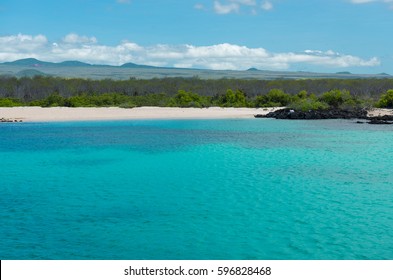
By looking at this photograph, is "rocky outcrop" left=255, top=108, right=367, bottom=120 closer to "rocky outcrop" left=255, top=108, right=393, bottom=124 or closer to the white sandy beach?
"rocky outcrop" left=255, top=108, right=393, bottom=124

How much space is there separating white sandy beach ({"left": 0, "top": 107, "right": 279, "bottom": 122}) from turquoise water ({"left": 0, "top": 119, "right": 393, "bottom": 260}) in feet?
64.0

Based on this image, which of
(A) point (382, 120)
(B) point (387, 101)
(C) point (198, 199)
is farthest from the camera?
(B) point (387, 101)

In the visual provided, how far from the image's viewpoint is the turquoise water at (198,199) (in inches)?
426

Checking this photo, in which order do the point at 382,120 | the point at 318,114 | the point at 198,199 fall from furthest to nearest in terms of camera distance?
the point at 318,114 → the point at 382,120 → the point at 198,199

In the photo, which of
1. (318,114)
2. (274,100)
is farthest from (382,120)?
(274,100)

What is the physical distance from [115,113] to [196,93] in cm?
2874

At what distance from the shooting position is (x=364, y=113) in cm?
4688

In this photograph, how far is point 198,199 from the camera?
1506 cm

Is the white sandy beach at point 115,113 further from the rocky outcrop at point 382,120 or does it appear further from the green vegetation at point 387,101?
the rocky outcrop at point 382,120

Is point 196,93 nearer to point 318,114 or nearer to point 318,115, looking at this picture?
point 318,114

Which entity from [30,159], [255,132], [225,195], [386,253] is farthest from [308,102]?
[386,253]

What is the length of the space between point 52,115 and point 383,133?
3037cm

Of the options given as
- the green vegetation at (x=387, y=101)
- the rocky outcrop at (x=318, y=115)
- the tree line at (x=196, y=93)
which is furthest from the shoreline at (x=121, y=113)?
the tree line at (x=196, y=93)

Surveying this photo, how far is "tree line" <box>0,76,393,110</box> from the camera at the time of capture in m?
55.7
